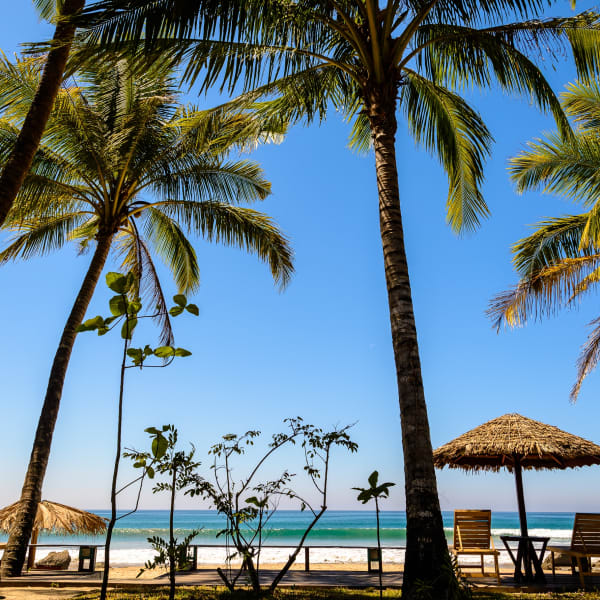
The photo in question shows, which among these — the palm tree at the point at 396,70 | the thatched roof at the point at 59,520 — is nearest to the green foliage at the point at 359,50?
the palm tree at the point at 396,70

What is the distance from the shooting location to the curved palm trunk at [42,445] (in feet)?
25.2

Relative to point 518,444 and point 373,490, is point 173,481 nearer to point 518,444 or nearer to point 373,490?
point 373,490

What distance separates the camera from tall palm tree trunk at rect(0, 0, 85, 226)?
5016 millimetres

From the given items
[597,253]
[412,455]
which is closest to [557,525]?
[597,253]

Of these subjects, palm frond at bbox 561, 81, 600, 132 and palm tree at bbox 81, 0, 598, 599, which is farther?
palm frond at bbox 561, 81, 600, 132

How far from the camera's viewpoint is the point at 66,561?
33.5 ft

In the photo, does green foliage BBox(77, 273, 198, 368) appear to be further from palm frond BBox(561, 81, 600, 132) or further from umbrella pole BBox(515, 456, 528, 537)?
palm frond BBox(561, 81, 600, 132)

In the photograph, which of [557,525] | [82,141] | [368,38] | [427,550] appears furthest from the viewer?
[557,525]

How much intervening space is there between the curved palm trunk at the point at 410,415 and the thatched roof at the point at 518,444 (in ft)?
13.0

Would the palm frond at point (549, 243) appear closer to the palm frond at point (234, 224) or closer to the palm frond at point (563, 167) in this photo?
the palm frond at point (563, 167)

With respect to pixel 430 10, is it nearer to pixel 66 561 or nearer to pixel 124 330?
pixel 124 330

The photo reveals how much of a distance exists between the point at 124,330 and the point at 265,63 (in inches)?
201

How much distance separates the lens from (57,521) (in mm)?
9000

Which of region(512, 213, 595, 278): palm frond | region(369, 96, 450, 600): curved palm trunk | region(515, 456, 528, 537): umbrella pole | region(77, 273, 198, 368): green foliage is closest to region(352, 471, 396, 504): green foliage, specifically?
region(369, 96, 450, 600): curved palm trunk
